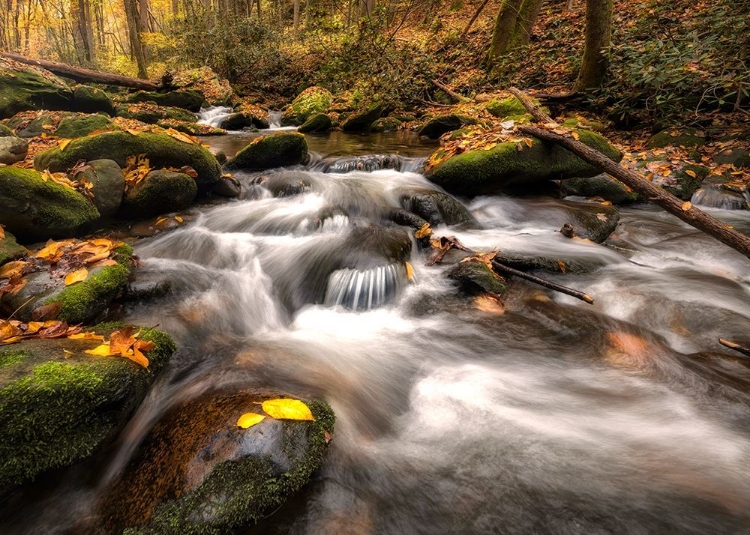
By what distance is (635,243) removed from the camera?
A: 5.73 meters

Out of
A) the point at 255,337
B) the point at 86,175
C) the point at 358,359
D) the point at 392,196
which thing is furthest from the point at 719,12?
the point at 86,175

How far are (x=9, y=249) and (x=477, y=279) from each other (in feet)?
13.9

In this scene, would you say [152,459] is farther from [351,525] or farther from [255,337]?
[255,337]

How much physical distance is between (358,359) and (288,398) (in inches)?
47.8

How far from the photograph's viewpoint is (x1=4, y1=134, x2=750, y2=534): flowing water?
196 cm

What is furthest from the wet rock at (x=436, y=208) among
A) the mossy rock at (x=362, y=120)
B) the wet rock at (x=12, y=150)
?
the mossy rock at (x=362, y=120)

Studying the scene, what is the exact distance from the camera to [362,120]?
13242 mm

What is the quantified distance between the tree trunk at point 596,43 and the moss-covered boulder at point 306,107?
9.06 m

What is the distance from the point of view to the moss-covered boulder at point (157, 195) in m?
4.91

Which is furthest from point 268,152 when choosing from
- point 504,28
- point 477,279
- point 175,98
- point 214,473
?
point 504,28

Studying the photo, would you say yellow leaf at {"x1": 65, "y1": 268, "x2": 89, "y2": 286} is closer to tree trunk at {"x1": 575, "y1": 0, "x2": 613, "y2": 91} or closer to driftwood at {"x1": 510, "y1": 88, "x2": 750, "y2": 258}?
driftwood at {"x1": 510, "y1": 88, "x2": 750, "y2": 258}

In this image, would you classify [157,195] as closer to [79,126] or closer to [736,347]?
[79,126]

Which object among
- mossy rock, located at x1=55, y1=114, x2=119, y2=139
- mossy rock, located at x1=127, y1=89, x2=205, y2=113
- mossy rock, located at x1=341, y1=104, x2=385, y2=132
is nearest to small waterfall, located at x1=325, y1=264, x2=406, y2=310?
mossy rock, located at x1=55, y1=114, x2=119, y2=139

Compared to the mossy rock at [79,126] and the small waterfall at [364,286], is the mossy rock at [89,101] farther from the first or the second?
the small waterfall at [364,286]
